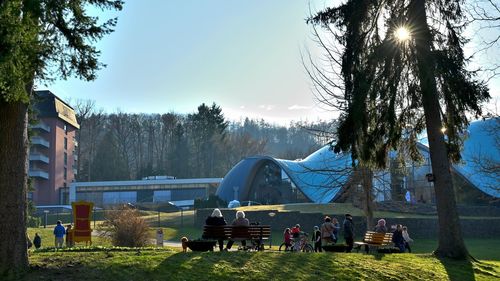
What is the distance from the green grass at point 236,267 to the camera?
10.2m

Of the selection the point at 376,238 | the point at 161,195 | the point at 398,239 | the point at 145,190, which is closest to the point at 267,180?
the point at 161,195

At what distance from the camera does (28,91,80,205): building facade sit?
7700cm

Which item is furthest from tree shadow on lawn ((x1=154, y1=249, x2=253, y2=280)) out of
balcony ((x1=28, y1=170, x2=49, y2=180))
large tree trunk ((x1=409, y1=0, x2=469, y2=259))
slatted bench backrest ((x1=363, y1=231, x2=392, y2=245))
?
balcony ((x1=28, y1=170, x2=49, y2=180))

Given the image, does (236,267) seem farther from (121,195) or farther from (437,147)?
(121,195)

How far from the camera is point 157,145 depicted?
102 m

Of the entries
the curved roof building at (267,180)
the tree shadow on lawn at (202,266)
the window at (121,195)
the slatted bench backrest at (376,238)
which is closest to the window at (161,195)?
the window at (121,195)

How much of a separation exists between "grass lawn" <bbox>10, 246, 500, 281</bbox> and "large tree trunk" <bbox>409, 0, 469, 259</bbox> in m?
1.66

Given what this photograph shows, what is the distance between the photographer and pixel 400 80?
16.2m

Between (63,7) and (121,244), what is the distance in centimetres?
1823

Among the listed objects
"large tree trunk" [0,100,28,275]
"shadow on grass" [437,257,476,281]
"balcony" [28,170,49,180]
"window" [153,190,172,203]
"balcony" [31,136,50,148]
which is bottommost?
"shadow on grass" [437,257,476,281]

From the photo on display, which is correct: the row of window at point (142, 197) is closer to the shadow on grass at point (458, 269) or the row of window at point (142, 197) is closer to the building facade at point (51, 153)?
the building facade at point (51, 153)

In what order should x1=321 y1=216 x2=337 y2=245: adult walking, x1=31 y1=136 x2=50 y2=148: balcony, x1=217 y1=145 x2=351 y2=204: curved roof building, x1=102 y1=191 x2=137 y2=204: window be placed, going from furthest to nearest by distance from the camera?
x1=102 y1=191 x2=137 y2=204: window → x1=31 y1=136 x2=50 y2=148: balcony → x1=217 y1=145 x2=351 y2=204: curved roof building → x1=321 y1=216 x2=337 y2=245: adult walking

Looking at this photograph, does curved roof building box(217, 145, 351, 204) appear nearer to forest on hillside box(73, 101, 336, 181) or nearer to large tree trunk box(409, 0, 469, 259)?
forest on hillside box(73, 101, 336, 181)

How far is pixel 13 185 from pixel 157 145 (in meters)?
92.8
